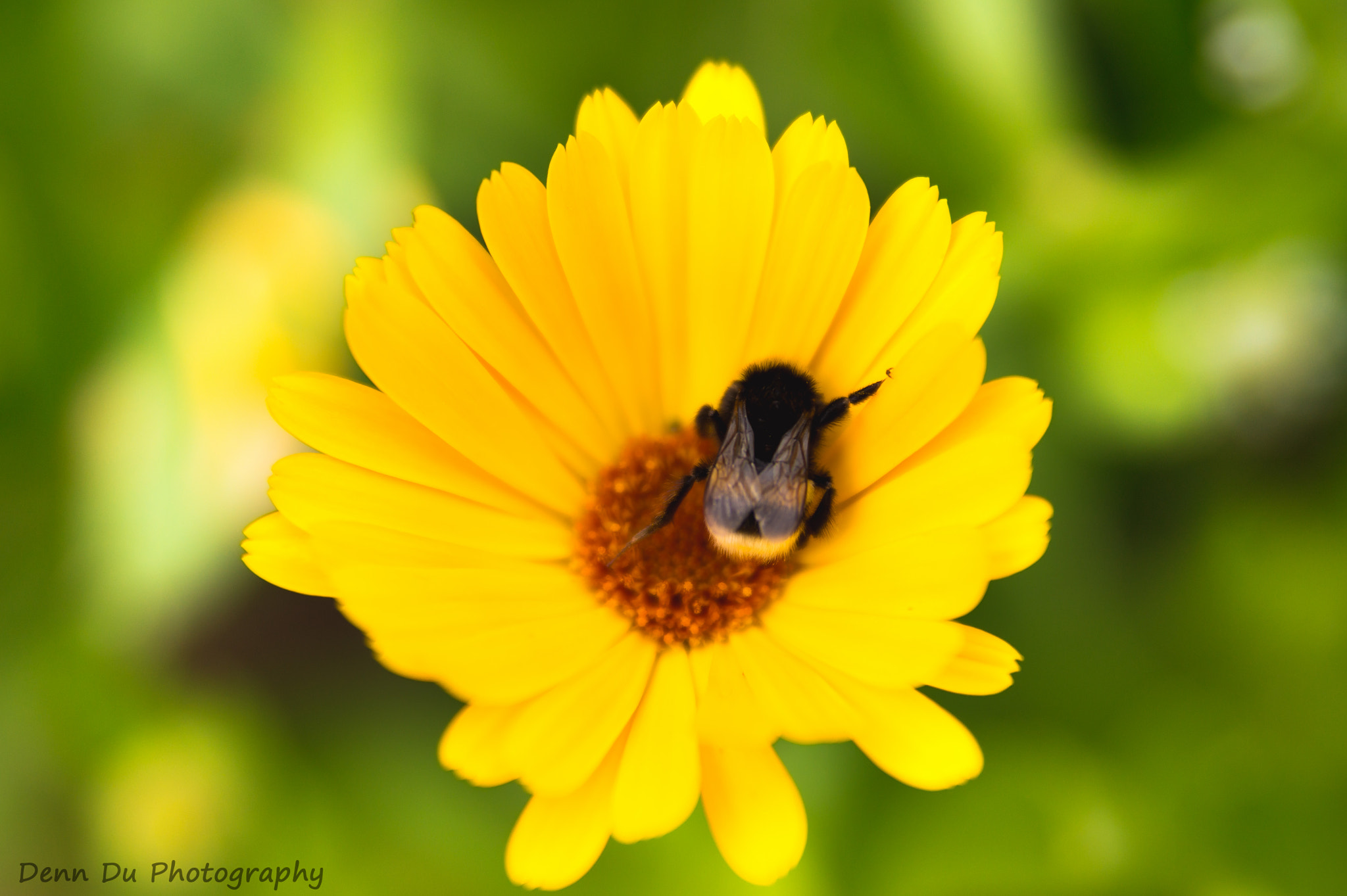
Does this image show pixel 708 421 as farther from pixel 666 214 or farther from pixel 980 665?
pixel 980 665

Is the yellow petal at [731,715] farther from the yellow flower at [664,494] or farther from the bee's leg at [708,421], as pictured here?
the bee's leg at [708,421]

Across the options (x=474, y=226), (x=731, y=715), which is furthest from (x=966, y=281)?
(x=474, y=226)

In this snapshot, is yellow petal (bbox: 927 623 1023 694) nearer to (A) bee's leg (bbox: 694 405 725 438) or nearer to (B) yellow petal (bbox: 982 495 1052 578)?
(B) yellow petal (bbox: 982 495 1052 578)

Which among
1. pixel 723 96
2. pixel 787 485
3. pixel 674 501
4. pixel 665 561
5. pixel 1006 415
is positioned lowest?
pixel 665 561

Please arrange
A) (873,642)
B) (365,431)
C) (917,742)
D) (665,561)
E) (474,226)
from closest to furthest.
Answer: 1. (917,742)
2. (873,642)
3. (365,431)
4. (665,561)
5. (474,226)

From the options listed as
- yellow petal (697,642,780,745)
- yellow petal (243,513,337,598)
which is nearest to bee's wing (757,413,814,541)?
yellow petal (697,642,780,745)

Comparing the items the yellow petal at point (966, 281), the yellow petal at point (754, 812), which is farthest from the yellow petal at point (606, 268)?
the yellow petal at point (754, 812)
